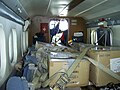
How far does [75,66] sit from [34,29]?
5.25 m

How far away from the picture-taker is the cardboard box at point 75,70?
228cm

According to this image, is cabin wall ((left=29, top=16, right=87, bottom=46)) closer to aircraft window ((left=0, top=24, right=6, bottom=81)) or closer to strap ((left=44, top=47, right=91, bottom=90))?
aircraft window ((left=0, top=24, right=6, bottom=81))

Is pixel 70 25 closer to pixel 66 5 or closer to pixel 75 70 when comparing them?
pixel 66 5

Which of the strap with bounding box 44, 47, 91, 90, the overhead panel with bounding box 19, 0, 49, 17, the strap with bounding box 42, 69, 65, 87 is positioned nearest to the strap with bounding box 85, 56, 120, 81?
the strap with bounding box 44, 47, 91, 90

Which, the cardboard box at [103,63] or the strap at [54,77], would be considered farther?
the cardboard box at [103,63]

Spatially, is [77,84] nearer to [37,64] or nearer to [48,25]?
[37,64]

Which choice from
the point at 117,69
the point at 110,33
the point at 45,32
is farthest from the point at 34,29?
the point at 117,69

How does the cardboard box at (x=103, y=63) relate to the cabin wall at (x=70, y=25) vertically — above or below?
below

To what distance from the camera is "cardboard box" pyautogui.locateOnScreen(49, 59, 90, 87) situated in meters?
→ 2.28

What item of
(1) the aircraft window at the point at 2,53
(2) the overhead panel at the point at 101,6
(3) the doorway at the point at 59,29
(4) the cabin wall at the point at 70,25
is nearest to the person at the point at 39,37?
(4) the cabin wall at the point at 70,25

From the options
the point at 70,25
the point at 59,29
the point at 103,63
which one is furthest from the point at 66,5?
the point at 59,29

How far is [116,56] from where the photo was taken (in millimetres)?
2400

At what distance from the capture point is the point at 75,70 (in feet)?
7.62

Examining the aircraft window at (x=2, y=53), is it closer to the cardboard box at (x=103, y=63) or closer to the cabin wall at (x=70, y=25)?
the cardboard box at (x=103, y=63)
